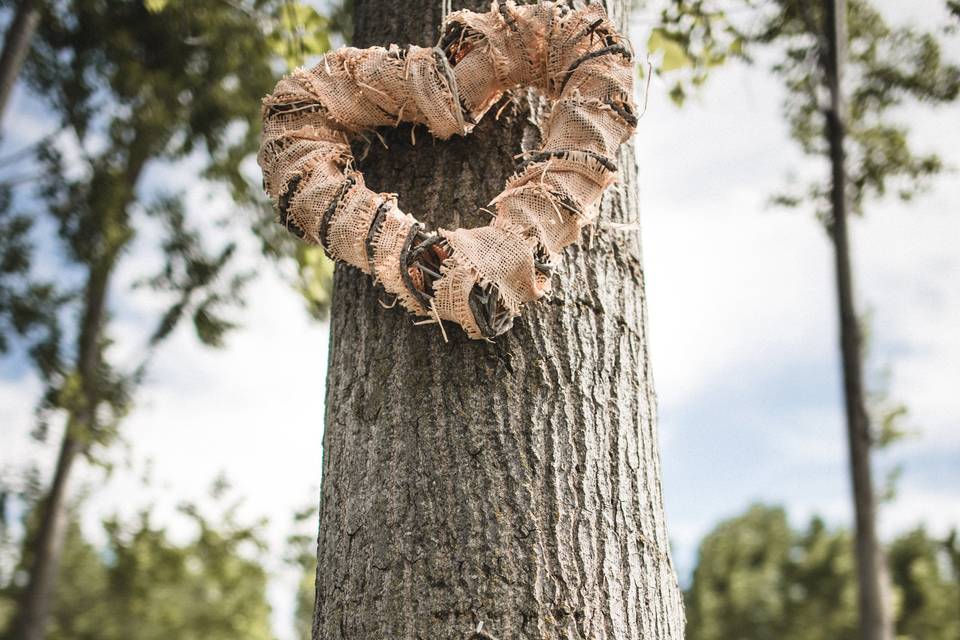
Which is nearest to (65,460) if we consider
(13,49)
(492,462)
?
(13,49)

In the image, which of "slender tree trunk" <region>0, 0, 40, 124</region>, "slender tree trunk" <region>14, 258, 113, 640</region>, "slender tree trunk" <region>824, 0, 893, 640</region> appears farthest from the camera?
"slender tree trunk" <region>14, 258, 113, 640</region>

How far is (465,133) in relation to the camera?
5.52ft

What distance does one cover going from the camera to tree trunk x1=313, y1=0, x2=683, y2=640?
1355mm

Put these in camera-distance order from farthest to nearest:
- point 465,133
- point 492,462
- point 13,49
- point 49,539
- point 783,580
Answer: point 783,580, point 49,539, point 13,49, point 465,133, point 492,462

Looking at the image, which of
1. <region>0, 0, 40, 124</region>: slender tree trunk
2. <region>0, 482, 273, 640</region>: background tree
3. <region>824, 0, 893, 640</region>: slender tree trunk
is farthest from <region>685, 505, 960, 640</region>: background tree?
<region>0, 0, 40, 124</region>: slender tree trunk

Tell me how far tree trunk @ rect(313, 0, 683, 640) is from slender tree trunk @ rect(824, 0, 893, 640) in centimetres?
500

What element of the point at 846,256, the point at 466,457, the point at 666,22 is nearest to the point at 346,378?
the point at 466,457

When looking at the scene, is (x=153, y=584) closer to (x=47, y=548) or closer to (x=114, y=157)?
(x=47, y=548)

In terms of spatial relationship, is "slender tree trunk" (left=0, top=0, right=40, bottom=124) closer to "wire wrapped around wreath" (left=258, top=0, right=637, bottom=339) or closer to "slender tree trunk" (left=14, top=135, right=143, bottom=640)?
"slender tree trunk" (left=14, top=135, right=143, bottom=640)

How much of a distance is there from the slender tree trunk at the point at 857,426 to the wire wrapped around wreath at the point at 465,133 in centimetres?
487

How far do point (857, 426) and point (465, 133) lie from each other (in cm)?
532

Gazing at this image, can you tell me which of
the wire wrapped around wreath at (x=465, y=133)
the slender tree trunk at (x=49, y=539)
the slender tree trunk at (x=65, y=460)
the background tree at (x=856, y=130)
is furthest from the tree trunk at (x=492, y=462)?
the slender tree trunk at (x=49, y=539)

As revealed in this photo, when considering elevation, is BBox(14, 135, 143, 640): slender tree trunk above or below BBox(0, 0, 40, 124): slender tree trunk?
below

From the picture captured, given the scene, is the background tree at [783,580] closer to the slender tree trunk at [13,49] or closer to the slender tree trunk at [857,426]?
the slender tree trunk at [857,426]
